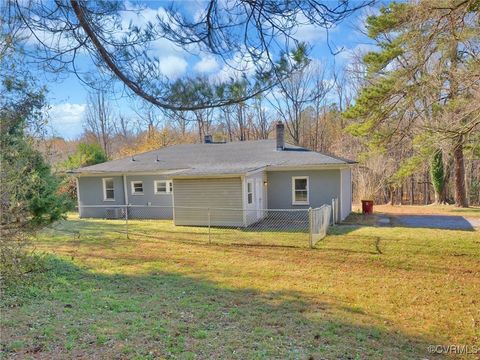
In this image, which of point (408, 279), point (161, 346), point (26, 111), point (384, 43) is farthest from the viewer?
point (384, 43)

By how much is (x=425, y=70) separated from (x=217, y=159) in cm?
1029

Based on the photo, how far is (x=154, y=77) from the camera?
13.2 ft

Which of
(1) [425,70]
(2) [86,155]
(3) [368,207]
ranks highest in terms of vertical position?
(1) [425,70]

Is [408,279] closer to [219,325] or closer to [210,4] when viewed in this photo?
[219,325]

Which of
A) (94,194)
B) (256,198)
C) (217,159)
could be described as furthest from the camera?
(94,194)

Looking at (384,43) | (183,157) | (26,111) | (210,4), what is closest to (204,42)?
(210,4)

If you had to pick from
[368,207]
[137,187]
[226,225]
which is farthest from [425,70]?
[137,187]

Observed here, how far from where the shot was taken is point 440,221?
13688 millimetres

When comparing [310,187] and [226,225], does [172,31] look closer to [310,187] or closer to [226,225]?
[226,225]

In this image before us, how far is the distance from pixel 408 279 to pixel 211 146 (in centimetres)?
1387

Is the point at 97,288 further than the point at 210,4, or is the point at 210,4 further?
the point at 97,288

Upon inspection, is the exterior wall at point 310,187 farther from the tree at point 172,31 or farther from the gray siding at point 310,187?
the tree at point 172,31

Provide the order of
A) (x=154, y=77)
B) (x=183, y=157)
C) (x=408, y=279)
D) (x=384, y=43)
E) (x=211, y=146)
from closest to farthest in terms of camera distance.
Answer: (x=154, y=77) < (x=408, y=279) < (x=384, y=43) < (x=183, y=157) < (x=211, y=146)

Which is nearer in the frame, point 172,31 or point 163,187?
point 172,31
